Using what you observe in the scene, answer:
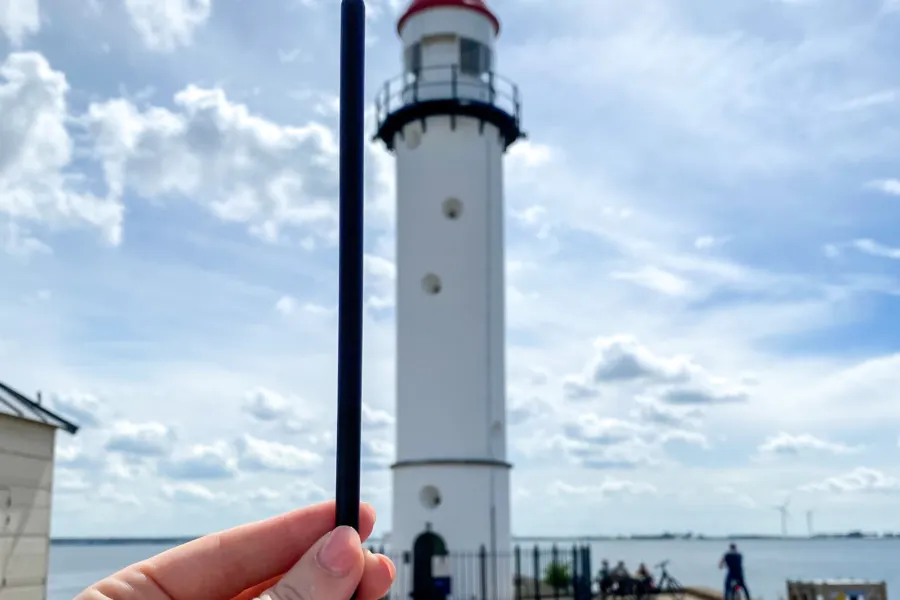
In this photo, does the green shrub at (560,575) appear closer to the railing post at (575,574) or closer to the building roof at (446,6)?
the railing post at (575,574)

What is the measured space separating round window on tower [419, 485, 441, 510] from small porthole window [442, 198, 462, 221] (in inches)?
237

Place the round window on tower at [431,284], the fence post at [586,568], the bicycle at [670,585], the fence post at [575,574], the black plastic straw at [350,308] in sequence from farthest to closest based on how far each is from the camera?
1. the bicycle at [670,585]
2. the round window on tower at [431,284]
3. the fence post at [586,568]
4. the fence post at [575,574]
5. the black plastic straw at [350,308]

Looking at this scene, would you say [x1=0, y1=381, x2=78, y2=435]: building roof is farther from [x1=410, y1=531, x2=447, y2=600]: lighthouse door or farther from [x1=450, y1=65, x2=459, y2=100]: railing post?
[x1=450, y1=65, x2=459, y2=100]: railing post

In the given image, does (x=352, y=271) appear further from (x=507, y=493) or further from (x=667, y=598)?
(x=667, y=598)

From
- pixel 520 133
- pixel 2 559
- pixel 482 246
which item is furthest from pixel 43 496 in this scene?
pixel 520 133

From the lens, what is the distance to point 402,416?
21078 mm

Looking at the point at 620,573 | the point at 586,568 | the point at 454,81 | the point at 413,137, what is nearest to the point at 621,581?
the point at 620,573

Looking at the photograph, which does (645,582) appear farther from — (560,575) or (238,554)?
(238,554)

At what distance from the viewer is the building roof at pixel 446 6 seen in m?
22.9

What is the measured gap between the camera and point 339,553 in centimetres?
217

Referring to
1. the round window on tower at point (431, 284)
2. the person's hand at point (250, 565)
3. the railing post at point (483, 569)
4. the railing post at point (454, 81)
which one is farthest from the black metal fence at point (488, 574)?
the person's hand at point (250, 565)

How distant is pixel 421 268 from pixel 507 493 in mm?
5320

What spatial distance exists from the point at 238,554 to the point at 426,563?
18.5 m

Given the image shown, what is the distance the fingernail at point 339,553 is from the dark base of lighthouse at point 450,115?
2029 centimetres
